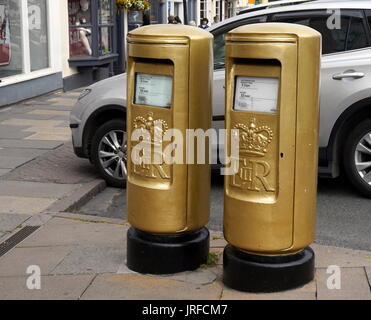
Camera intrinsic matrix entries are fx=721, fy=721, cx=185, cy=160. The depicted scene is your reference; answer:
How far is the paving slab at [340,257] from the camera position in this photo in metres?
5.30

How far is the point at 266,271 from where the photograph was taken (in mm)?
4652

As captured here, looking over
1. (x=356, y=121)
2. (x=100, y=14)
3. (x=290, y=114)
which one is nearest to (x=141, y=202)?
(x=290, y=114)

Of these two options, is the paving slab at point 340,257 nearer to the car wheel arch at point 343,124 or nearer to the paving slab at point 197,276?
the paving slab at point 197,276

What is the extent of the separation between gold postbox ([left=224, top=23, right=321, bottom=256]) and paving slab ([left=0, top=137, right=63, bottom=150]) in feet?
18.5

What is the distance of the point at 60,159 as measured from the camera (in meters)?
9.15

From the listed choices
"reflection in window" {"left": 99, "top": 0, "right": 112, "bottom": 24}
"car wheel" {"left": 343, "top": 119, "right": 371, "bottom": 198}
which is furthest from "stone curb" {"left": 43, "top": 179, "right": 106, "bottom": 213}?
"reflection in window" {"left": 99, "top": 0, "right": 112, "bottom": 24}

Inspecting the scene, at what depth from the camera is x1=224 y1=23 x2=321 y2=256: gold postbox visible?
4406 millimetres

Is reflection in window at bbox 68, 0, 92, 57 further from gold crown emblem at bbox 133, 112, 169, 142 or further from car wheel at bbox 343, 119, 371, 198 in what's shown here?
gold crown emblem at bbox 133, 112, 169, 142

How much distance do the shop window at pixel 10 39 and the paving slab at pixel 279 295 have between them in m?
10.0

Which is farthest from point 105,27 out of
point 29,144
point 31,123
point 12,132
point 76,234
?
point 76,234

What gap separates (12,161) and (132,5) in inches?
477

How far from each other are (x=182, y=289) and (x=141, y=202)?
66 cm

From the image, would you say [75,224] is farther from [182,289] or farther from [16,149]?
[16,149]

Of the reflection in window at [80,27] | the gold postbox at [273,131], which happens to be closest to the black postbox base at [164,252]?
the gold postbox at [273,131]
